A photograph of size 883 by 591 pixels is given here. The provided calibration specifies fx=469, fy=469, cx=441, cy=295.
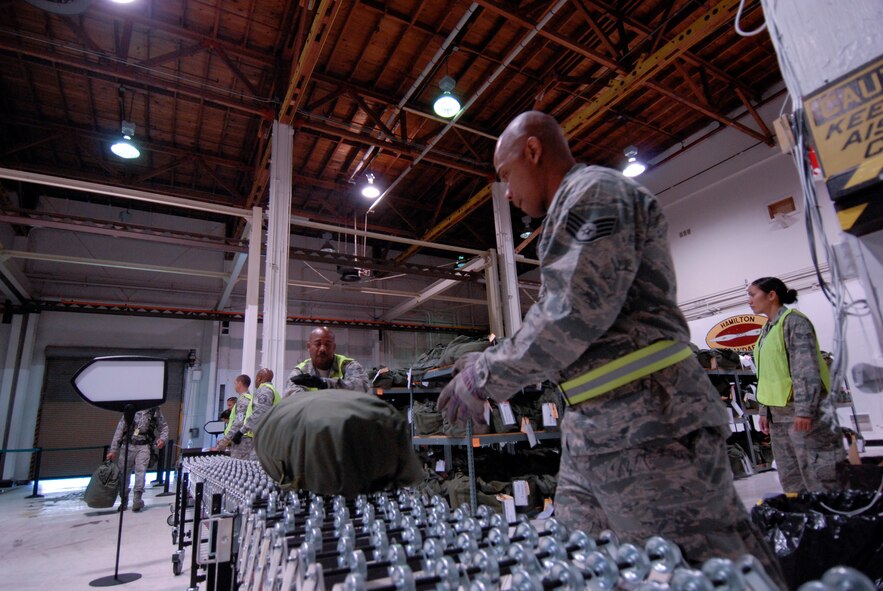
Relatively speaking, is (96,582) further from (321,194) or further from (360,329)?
(360,329)

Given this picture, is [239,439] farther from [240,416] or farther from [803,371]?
[803,371]

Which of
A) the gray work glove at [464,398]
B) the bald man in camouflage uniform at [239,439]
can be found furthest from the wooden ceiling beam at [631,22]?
the bald man in camouflage uniform at [239,439]

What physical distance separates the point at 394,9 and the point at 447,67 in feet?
4.44

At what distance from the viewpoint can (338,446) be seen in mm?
1647

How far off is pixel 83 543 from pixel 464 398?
6135 mm

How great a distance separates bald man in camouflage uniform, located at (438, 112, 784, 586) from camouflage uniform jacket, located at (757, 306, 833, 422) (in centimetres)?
213

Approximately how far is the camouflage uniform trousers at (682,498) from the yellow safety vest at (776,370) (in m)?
2.37

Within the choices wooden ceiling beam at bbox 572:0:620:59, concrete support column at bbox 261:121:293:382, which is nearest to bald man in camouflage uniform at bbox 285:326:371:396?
concrete support column at bbox 261:121:293:382

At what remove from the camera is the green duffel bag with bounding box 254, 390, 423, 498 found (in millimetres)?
1635

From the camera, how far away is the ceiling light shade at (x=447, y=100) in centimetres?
665

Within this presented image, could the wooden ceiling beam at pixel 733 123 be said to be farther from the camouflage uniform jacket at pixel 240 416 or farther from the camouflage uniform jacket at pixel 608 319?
the camouflage uniform jacket at pixel 608 319

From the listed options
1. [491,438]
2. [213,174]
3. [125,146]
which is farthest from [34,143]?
[491,438]

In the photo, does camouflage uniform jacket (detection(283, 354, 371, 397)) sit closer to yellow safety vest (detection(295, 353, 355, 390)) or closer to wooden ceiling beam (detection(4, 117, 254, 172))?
yellow safety vest (detection(295, 353, 355, 390))

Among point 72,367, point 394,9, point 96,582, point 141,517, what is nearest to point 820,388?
point 96,582
